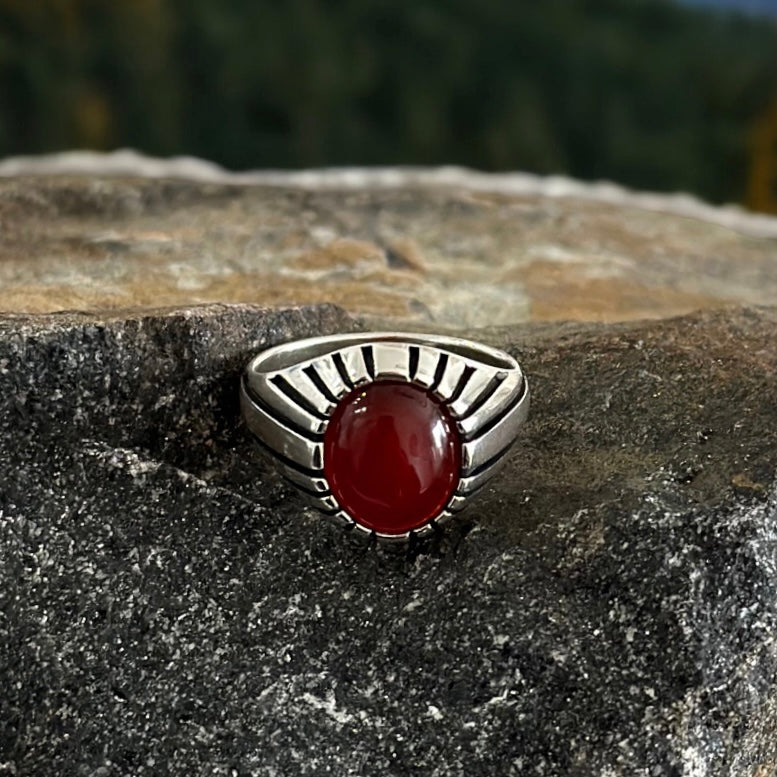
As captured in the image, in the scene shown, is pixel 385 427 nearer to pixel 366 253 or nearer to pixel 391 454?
pixel 391 454

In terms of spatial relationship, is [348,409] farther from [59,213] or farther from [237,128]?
[237,128]

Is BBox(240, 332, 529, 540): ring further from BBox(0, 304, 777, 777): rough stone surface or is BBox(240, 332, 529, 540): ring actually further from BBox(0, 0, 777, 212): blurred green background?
BBox(0, 0, 777, 212): blurred green background

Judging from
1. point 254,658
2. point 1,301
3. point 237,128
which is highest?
point 1,301

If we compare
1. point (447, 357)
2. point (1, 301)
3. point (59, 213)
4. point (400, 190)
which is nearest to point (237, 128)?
point (400, 190)

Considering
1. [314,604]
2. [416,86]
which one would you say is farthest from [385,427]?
[416,86]

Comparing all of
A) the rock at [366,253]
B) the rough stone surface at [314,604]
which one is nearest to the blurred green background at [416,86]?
the rock at [366,253]

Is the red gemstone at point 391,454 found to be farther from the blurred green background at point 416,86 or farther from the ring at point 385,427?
the blurred green background at point 416,86

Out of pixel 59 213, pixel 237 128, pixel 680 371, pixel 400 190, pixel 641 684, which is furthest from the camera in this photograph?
pixel 237 128
